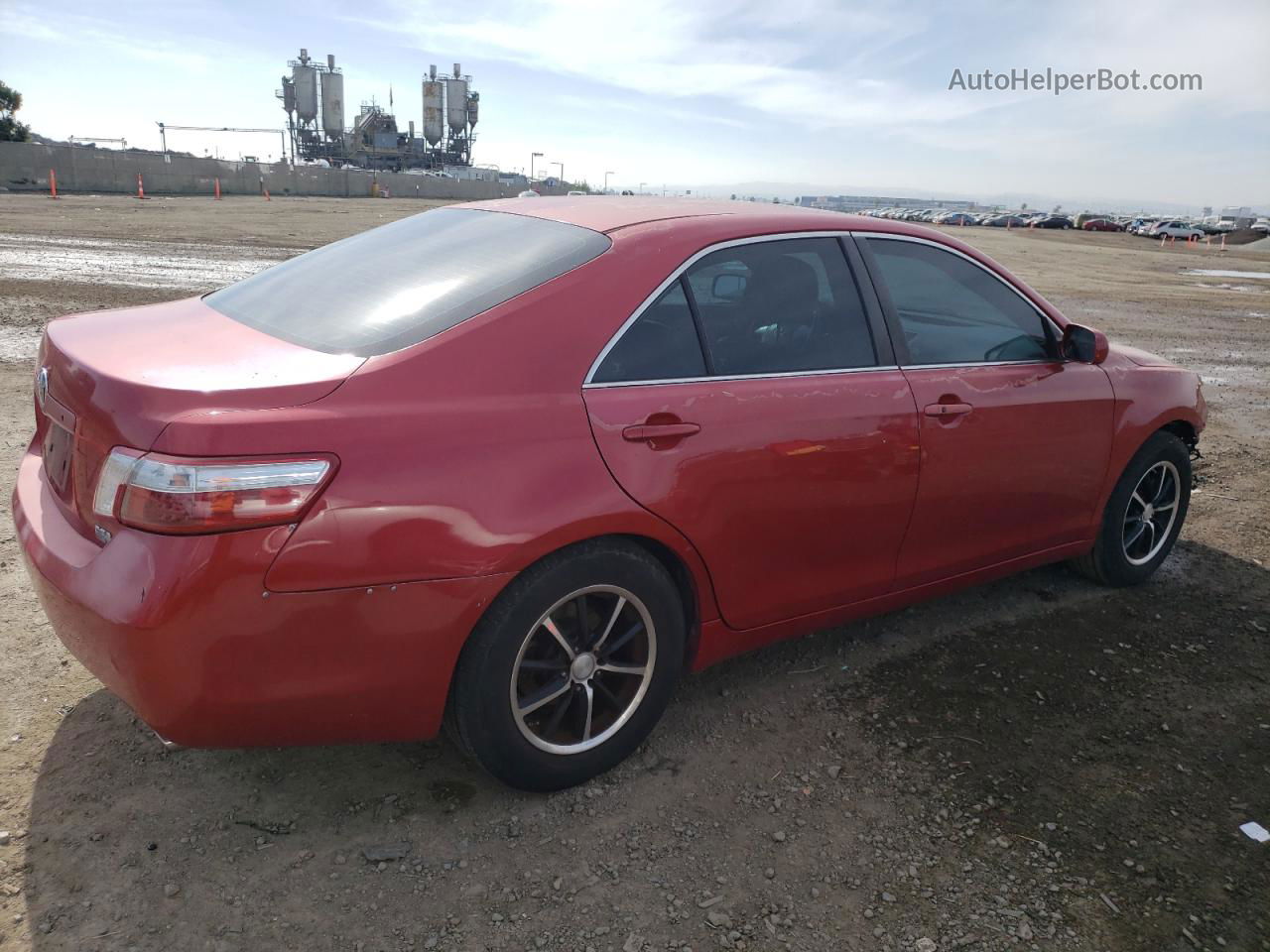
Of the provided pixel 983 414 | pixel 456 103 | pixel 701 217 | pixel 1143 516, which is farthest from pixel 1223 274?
pixel 456 103

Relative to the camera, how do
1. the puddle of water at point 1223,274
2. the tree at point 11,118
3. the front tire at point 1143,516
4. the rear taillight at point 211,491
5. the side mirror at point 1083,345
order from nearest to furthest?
the rear taillight at point 211,491
the side mirror at point 1083,345
the front tire at point 1143,516
the puddle of water at point 1223,274
the tree at point 11,118

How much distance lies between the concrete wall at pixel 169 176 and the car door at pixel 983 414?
132 ft

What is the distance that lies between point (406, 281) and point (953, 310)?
2.07 m

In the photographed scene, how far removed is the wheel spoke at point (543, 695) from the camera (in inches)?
105

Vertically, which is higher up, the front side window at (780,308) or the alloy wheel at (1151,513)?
the front side window at (780,308)

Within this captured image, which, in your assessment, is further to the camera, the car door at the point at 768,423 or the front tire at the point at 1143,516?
the front tire at the point at 1143,516

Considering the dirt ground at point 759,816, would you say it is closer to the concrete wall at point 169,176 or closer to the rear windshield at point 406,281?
the rear windshield at point 406,281

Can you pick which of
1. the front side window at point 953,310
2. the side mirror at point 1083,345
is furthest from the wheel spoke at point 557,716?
the side mirror at point 1083,345

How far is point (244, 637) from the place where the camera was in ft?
7.18

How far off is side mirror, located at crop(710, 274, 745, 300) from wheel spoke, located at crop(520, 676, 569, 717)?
1285mm

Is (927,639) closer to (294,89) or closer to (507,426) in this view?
(507,426)

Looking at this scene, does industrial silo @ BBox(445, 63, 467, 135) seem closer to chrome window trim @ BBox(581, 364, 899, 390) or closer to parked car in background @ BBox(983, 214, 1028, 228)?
parked car in background @ BBox(983, 214, 1028, 228)

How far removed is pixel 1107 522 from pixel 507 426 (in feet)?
10.2

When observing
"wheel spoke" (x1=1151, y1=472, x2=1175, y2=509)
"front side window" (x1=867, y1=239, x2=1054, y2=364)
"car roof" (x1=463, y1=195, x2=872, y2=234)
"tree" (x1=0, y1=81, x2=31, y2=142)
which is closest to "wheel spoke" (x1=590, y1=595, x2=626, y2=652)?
"car roof" (x1=463, y1=195, x2=872, y2=234)
